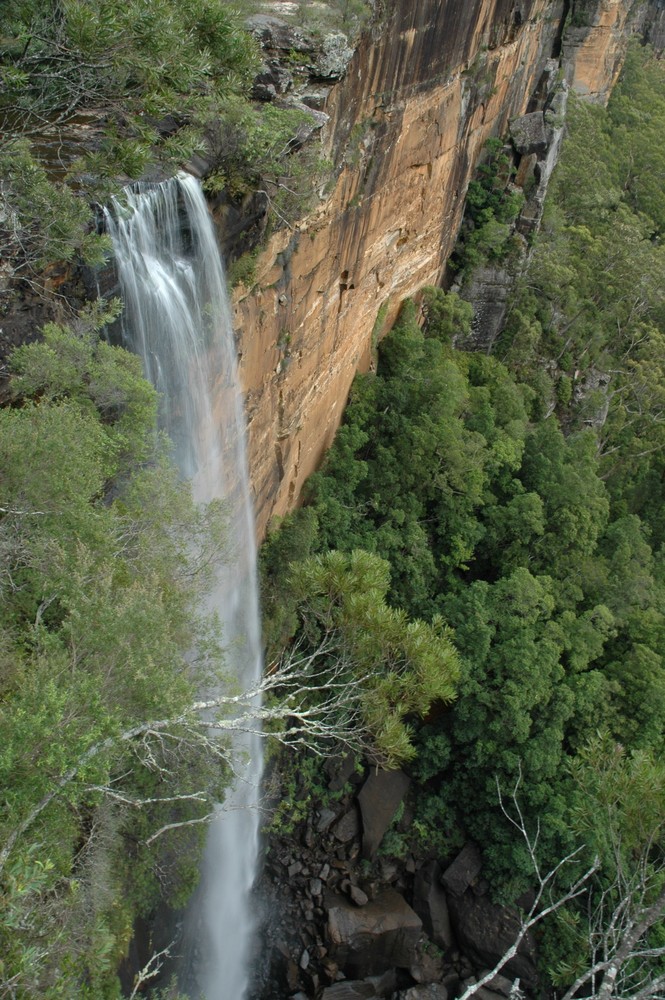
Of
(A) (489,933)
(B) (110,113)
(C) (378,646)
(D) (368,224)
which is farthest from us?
(D) (368,224)

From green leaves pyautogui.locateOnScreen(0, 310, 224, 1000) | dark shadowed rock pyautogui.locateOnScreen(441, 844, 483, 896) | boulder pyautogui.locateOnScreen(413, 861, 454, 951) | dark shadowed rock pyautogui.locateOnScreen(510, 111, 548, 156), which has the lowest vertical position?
boulder pyautogui.locateOnScreen(413, 861, 454, 951)

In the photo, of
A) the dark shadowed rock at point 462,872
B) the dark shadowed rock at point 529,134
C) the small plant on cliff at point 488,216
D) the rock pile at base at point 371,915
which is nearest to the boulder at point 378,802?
the rock pile at base at point 371,915

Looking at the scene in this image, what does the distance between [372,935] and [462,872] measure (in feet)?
6.65

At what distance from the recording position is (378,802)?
13.2m

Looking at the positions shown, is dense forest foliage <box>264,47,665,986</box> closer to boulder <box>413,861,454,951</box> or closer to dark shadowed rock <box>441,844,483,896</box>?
dark shadowed rock <box>441,844,483,896</box>

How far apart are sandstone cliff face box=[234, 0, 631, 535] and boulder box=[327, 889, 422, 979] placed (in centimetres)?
662

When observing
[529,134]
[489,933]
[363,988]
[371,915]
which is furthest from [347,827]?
[529,134]

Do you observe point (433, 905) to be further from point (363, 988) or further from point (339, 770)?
point (339, 770)

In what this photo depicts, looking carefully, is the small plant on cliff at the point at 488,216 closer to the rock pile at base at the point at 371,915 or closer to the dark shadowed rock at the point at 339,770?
the dark shadowed rock at the point at 339,770

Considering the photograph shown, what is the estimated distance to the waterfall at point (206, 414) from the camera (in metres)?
8.02

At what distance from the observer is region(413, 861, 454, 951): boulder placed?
41.6ft

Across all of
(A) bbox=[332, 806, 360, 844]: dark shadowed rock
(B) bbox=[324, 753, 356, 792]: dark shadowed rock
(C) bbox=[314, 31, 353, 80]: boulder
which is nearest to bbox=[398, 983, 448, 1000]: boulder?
(A) bbox=[332, 806, 360, 844]: dark shadowed rock

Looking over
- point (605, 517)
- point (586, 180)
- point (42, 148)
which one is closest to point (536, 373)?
point (605, 517)

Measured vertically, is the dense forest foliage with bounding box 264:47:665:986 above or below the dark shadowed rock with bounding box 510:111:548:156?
below
